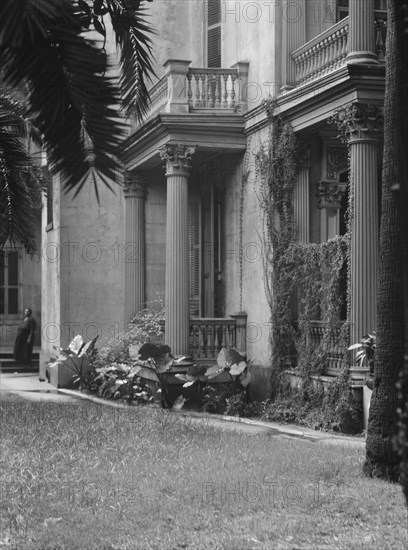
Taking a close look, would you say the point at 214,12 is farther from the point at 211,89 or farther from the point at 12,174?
the point at 12,174

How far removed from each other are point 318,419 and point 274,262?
2991mm

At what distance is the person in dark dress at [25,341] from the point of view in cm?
2575

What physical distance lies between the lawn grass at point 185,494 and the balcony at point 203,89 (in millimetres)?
7066

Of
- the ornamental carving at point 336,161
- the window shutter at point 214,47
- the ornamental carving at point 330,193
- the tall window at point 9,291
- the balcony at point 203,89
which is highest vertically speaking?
the window shutter at point 214,47

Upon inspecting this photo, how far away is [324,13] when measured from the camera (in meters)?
16.2

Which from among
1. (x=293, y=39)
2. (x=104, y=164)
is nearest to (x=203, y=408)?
(x=293, y=39)

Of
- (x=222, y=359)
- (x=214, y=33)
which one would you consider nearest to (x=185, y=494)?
(x=222, y=359)

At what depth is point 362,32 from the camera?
13336 mm

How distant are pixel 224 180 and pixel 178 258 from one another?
2329mm

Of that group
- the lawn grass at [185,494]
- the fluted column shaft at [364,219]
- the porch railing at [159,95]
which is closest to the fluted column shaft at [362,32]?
the fluted column shaft at [364,219]

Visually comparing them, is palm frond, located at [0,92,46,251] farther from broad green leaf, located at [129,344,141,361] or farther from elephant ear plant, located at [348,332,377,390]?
broad green leaf, located at [129,344,141,361]

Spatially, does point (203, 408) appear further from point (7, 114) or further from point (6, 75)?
point (6, 75)

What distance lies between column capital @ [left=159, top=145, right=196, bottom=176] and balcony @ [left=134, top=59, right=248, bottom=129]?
2.07ft

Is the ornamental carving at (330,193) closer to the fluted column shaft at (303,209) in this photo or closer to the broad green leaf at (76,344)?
the fluted column shaft at (303,209)
